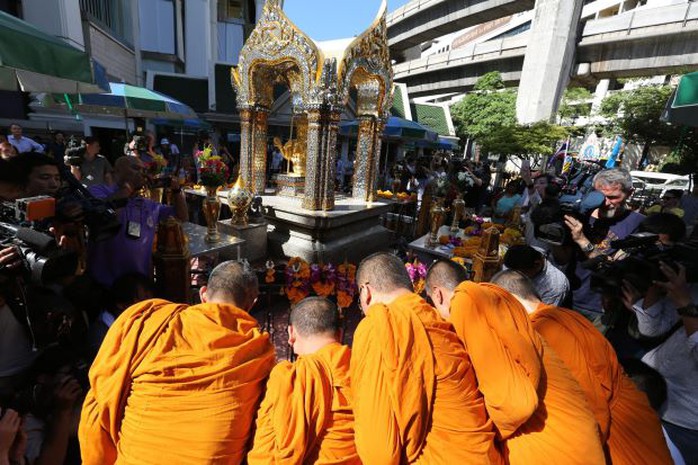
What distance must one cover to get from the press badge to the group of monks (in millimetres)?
1330

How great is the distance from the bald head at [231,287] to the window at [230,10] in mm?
23005

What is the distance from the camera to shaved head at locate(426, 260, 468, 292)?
92.0 inches

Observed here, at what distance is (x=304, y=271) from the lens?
3.87m

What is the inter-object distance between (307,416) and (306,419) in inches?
0.5

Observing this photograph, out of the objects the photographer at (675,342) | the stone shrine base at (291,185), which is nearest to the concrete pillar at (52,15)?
the stone shrine base at (291,185)

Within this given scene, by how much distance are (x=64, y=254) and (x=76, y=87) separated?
2.28 meters

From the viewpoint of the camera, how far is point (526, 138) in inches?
671

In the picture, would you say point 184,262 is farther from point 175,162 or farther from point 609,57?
point 609,57

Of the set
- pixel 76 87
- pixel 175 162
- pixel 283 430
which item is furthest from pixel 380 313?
pixel 175 162

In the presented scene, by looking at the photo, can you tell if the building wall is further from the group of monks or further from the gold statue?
the group of monks

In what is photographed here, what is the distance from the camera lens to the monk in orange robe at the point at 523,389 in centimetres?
150

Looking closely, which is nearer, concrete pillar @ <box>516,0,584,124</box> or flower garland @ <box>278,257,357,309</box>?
flower garland @ <box>278,257,357,309</box>

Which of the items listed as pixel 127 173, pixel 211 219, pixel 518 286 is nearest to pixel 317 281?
pixel 211 219

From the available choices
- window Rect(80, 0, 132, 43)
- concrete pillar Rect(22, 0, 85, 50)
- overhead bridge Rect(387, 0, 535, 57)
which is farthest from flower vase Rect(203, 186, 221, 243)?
overhead bridge Rect(387, 0, 535, 57)
